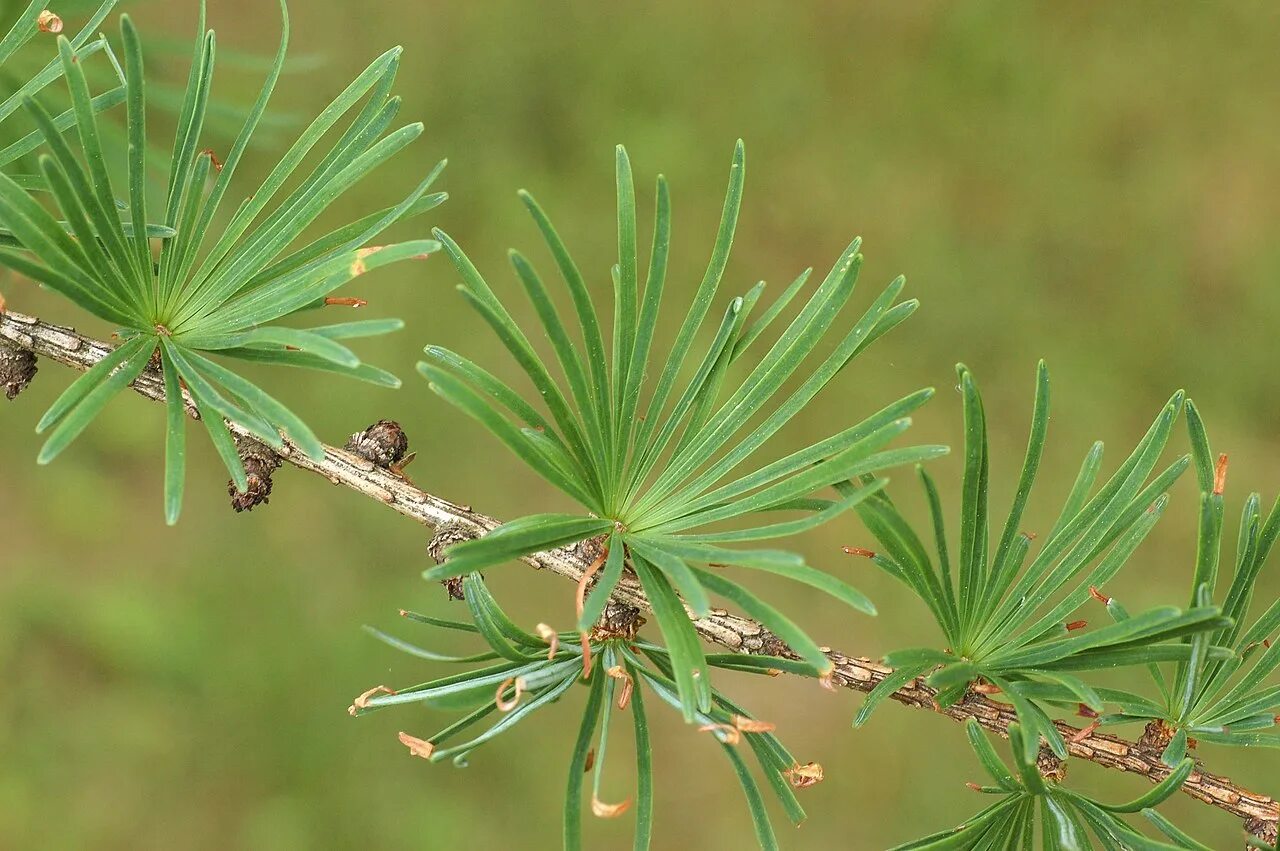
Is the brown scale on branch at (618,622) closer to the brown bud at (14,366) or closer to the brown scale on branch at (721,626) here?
the brown scale on branch at (721,626)

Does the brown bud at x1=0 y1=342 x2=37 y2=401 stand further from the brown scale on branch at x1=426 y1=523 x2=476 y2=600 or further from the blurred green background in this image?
the blurred green background

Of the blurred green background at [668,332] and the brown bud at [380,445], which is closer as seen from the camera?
the brown bud at [380,445]

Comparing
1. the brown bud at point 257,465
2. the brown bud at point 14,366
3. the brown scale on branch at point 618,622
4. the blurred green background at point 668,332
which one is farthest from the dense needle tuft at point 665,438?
the blurred green background at point 668,332

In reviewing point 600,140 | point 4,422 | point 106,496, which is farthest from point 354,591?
point 600,140

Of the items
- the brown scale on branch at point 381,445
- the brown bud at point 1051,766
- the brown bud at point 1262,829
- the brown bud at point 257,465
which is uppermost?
the brown bud at point 1262,829

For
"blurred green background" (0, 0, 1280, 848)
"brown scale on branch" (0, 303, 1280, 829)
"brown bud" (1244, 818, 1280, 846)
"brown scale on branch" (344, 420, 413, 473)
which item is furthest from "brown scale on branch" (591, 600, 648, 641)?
"blurred green background" (0, 0, 1280, 848)

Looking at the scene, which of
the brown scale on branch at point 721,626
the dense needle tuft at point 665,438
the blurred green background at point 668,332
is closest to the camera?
the dense needle tuft at point 665,438

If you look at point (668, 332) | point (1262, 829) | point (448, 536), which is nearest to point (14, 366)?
point (448, 536)
